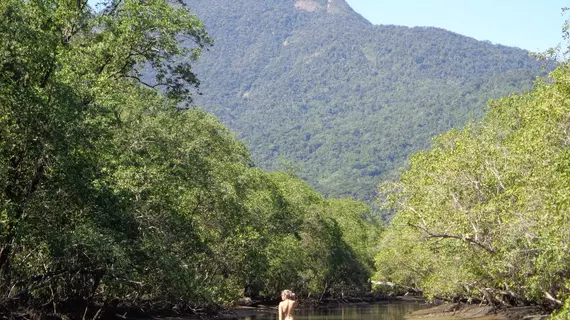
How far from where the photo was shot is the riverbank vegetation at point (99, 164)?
22.7m

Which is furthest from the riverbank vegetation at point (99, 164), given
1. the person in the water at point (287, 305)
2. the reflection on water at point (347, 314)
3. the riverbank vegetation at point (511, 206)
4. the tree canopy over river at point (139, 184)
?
the reflection on water at point (347, 314)

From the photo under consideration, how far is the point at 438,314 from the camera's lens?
200 ft

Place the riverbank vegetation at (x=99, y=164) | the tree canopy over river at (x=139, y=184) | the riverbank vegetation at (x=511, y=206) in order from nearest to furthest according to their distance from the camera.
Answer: the riverbank vegetation at (x=99, y=164), the tree canopy over river at (x=139, y=184), the riverbank vegetation at (x=511, y=206)

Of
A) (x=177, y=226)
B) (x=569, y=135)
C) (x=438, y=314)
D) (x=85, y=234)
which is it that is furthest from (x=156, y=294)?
(x=438, y=314)

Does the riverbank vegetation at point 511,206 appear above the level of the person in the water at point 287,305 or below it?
above

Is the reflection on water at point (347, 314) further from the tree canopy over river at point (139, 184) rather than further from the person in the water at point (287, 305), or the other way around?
the person in the water at point (287, 305)

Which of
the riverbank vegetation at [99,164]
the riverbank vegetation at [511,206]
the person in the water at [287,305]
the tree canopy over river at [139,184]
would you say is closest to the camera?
the person in the water at [287,305]

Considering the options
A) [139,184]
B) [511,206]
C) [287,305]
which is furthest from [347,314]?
[287,305]

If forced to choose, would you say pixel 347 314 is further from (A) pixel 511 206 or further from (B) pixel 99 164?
(B) pixel 99 164

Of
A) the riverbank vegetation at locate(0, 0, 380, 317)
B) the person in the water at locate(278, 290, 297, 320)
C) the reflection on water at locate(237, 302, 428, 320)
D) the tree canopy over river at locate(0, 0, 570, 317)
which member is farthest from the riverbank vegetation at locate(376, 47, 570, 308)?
the reflection on water at locate(237, 302, 428, 320)

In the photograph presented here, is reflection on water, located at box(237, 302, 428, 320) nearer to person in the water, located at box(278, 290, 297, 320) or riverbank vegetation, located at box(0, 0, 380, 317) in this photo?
riverbank vegetation, located at box(0, 0, 380, 317)

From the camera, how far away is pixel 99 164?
90.5 ft

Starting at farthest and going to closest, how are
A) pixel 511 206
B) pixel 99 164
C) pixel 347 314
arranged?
pixel 347 314
pixel 511 206
pixel 99 164

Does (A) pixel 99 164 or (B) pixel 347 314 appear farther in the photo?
(B) pixel 347 314
